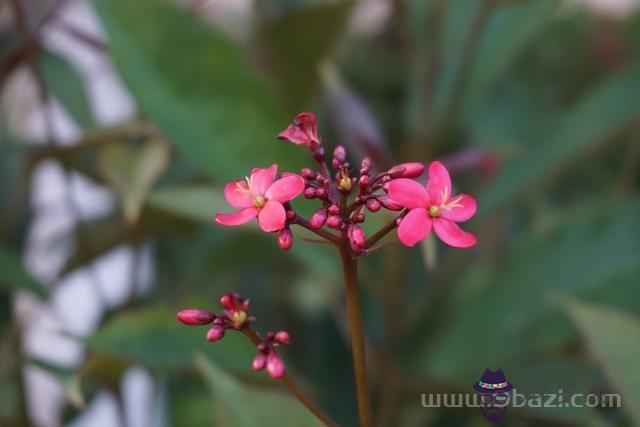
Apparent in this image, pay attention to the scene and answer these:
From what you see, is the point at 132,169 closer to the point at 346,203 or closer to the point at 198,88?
the point at 198,88

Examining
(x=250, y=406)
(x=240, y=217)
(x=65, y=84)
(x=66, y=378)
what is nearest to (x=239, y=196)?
(x=240, y=217)

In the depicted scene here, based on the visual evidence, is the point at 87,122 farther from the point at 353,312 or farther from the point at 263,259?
the point at 353,312

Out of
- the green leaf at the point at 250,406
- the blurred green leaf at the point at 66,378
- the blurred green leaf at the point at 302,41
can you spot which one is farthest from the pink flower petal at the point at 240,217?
the blurred green leaf at the point at 302,41

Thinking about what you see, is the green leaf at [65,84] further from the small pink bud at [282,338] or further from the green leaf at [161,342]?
the small pink bud at [282,338]

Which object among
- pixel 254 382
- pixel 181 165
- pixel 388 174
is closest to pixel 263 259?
pixel 181 165

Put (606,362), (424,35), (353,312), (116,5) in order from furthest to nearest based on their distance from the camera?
(424,35) < (116,5) < (606,362) < (353,312)

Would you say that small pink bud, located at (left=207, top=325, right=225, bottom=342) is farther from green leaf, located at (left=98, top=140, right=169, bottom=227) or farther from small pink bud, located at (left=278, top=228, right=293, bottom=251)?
green leaf, located at (left=98, top=140, right=169, bottom=227)
